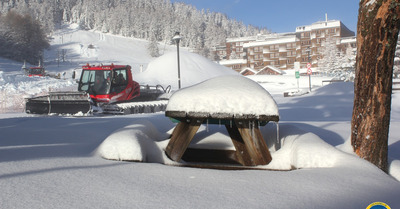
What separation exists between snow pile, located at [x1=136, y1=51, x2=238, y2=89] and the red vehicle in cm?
2173

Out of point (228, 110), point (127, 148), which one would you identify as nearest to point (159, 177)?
point (127, 148)

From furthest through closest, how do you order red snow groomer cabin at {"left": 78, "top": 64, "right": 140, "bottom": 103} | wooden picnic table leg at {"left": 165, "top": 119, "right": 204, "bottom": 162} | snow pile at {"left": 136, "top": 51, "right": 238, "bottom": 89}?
1. snow pile at {"left": 136, "top": 51, "right": 238, "bottom": 89}
2. red snow groomer cabin at {"left": 78, "top": 64, "right": 140, "bottom": 103}
3. wooden picnic table leg at {"left": 165, "top": 119, "right": 204, "bottom": 162}

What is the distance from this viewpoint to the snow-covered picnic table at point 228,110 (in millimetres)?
3740

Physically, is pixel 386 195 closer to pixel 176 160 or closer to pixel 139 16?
pixel 176 160

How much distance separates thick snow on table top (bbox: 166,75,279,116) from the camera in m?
3.74

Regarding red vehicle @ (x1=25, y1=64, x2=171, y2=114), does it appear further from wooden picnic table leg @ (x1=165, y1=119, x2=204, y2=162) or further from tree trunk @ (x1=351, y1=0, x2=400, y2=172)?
tree trunk @ (x1=351, y1=0, x2=400, y2=172)

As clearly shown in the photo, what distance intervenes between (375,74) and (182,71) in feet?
118

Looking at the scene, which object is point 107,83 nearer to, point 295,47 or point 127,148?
point 127,148

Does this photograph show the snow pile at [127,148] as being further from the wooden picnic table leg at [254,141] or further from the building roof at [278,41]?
the building roof at [278,41]

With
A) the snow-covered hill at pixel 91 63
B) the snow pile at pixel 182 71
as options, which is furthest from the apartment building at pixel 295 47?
the snow pile at pixel 182 71

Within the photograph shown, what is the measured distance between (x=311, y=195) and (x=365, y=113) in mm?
1678

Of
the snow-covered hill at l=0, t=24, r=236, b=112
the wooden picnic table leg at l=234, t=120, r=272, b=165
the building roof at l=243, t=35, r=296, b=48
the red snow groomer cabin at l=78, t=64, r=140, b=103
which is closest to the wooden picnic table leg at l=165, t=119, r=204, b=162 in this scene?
the wooden picnic table leg at l=234, t=120, r=272, b=165

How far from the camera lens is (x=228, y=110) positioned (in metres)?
3.77

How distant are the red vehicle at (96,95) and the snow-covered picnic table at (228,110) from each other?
825 cm
